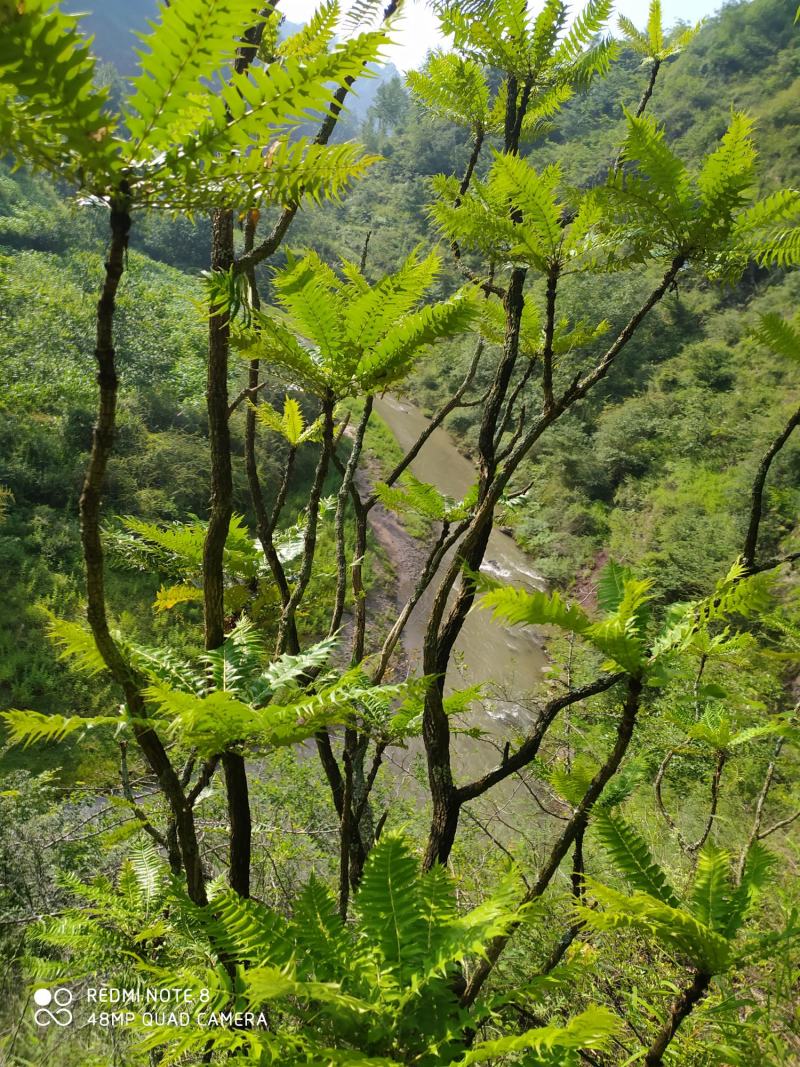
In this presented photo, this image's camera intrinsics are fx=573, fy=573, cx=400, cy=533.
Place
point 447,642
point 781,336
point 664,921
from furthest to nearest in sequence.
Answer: point 781,336 < point 447,642 < point 664,921

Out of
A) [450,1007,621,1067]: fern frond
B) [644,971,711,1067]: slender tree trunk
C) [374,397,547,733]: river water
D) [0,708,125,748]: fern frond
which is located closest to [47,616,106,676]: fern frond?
[0,708,125,748]: fern frond

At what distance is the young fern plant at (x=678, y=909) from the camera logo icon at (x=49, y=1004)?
1534 mm

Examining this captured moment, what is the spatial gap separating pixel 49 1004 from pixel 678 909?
2.71 m

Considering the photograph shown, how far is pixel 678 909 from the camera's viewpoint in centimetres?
95

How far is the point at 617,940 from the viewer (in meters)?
2.78

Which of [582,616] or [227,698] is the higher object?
[582,616]

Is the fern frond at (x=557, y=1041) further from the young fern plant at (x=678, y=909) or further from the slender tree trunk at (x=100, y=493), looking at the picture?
the slender tree trunk at (x=100, y=493)

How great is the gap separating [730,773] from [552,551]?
22.7ft

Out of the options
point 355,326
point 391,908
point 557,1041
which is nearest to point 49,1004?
point 391,908

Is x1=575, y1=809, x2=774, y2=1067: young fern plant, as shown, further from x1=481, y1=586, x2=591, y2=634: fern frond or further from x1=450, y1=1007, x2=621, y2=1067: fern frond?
x1=481, y1=586, x2=591, y2=634: fern frond

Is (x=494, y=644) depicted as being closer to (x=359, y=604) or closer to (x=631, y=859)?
(x=359, y=604)

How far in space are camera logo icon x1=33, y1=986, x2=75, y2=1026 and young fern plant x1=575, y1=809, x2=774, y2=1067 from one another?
1.53 meters

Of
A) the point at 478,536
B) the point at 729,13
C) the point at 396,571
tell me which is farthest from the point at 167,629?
the point at 729,13

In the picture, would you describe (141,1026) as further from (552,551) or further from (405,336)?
(552,551)
